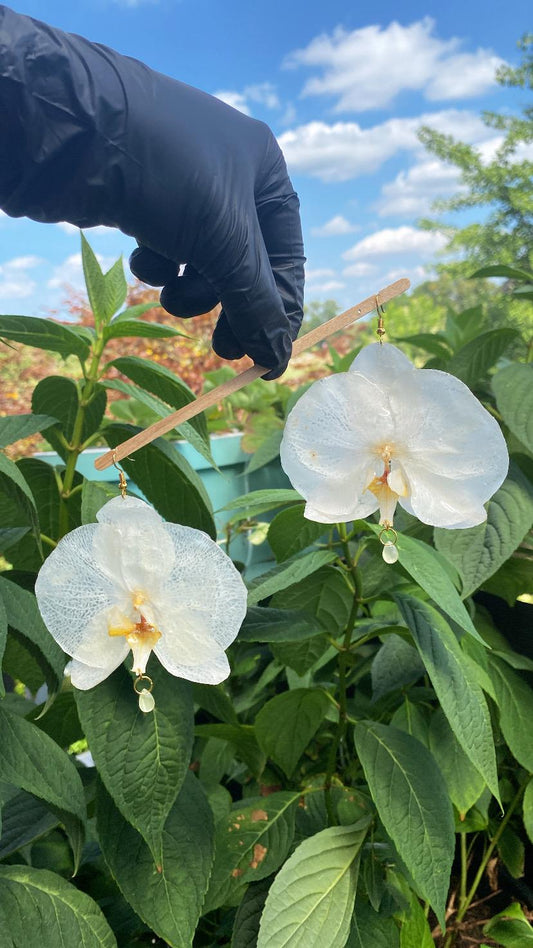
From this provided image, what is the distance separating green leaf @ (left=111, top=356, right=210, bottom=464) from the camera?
58 centimetres

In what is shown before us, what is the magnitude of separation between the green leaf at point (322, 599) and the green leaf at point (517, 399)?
26 centimetres

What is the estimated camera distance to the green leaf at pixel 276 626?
519 millimetres

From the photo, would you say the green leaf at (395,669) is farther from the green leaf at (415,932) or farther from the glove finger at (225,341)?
the glove finger at (225,341)

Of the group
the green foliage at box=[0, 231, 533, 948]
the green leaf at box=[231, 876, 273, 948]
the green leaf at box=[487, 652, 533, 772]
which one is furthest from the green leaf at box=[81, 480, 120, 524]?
the green leaf at box=[487, 652, 533, 772]

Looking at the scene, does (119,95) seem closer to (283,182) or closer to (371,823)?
(283,182)

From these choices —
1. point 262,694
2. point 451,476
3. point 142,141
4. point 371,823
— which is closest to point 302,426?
point 451,476

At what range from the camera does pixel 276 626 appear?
1.76 ft

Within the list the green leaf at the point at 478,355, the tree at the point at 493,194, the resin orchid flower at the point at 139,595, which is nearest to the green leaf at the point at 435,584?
the resin orchid flower at the point at 139,595

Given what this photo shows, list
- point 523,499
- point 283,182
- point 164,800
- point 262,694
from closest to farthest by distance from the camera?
point 164,800
point 283,182
point 523,499
point 262,694

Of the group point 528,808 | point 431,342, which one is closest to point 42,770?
point 528,808

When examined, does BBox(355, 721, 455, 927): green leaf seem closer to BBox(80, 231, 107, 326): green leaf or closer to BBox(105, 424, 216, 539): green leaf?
BBox(105, 424, 216, 539): green leaf

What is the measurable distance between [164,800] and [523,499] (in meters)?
0.48

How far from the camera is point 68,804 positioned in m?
0.46

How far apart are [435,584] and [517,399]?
392 millimetres
